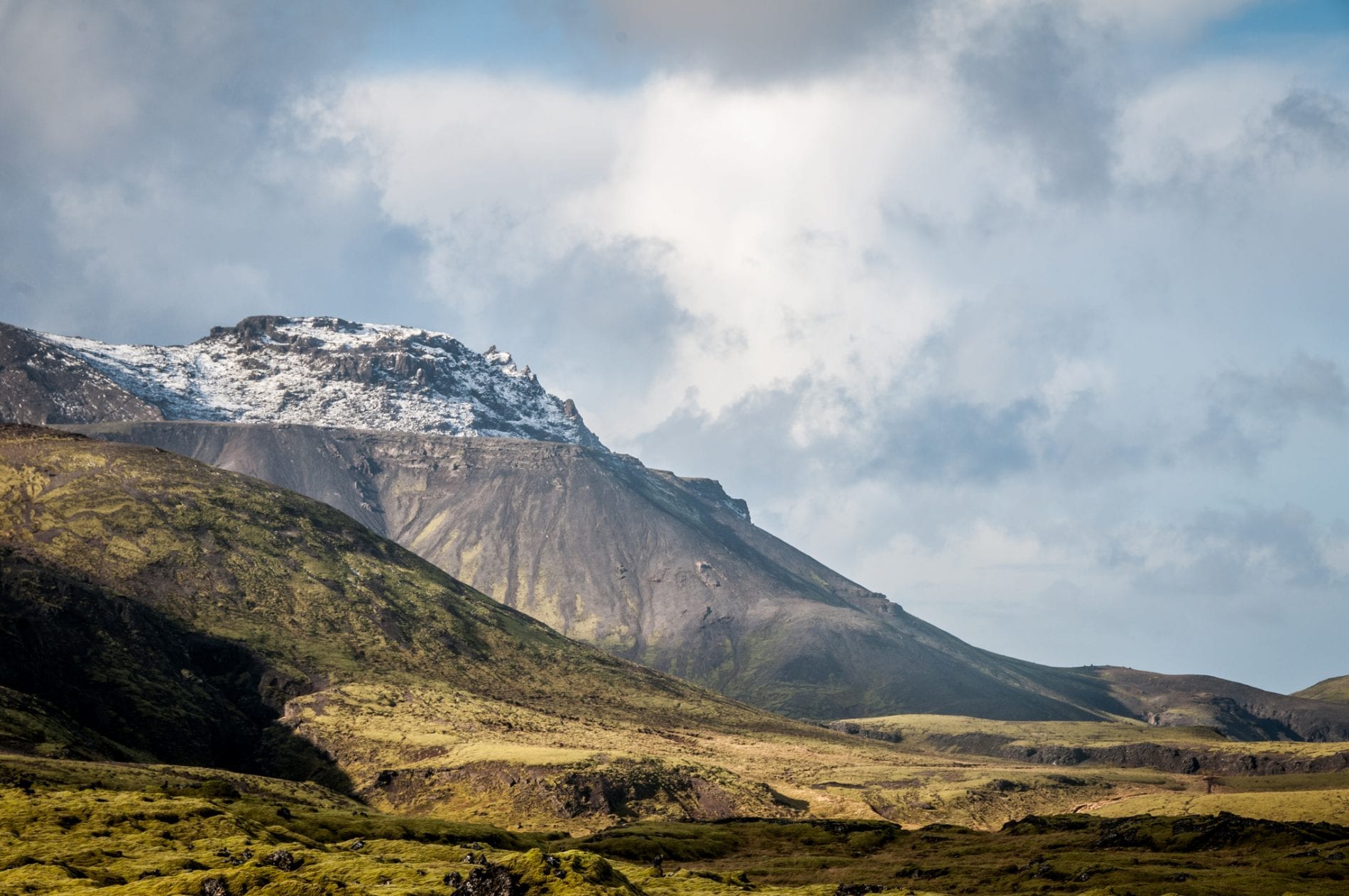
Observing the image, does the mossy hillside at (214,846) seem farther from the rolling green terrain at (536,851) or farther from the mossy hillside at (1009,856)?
the mossy hillside at (1009,856)

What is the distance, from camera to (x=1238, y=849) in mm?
144375

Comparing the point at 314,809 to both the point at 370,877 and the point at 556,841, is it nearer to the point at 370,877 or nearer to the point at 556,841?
the point at 556,841

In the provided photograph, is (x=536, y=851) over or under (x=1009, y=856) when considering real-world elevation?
over

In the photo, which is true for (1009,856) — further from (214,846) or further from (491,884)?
(491,884)

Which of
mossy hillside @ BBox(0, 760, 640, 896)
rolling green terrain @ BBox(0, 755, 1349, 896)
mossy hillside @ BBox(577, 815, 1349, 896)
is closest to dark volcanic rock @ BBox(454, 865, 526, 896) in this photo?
rolling green terrain @ BBox(0, 755, 1349, 896)

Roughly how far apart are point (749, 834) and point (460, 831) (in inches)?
1992

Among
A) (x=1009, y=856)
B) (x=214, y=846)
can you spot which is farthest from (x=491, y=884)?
(x=1009, y=856)

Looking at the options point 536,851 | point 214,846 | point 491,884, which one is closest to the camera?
point 491,884

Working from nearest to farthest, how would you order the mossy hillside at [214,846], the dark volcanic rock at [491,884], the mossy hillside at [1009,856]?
the dark volcanic rock at [491,884] → the mossy hillside at [214,846] → the mossy hillside at [1009,856]

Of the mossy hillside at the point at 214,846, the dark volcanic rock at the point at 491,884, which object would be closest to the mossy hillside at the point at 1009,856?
the mossy hillside at the point at 214,846

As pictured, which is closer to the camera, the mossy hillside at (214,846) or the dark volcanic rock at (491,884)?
the dark volcanic rock at (491,884)

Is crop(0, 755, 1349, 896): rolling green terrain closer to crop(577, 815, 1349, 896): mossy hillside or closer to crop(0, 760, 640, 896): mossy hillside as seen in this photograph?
crop(0, 760, 640, 896): mossy hillside

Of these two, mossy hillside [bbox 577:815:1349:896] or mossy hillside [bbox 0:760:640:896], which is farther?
mossy hillside [bbox 577:815:1349:896]

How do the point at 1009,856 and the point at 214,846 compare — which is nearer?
the point at 214,846
